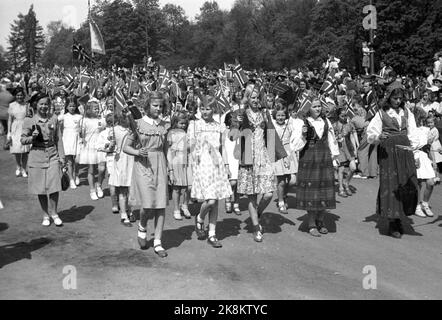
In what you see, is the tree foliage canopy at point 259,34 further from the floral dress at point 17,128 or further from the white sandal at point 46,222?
the white sandal at point 46,222

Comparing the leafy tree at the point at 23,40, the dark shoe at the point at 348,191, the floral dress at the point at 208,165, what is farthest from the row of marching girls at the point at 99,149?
the leafy tree at the point at 23,40

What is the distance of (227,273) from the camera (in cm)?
615

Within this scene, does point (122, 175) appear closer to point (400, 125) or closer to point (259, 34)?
point (400, 125)

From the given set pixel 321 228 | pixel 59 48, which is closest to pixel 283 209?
pixel 321 228

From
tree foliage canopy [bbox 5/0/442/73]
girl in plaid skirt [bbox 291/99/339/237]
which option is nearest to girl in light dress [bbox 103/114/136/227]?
girl in plaid skirt [bbox 291/99/339/237]

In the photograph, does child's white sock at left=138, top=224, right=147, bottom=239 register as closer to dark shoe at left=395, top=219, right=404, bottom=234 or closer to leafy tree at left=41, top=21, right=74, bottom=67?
dark shoe at left=395, top=219, right=404, bottom=234

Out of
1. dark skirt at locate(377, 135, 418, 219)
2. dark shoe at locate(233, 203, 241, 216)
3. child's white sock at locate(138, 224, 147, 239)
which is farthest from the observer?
dark shoe at locate(233, 203, 241, 216)

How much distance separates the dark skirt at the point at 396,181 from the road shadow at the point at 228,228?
7.27ft

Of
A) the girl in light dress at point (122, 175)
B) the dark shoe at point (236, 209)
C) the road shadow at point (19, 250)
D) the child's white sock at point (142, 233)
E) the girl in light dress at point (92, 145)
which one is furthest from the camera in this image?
the girl in light dress at point (92, 145)

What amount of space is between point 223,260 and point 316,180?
2.11 metres

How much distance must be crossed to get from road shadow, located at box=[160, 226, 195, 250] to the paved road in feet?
0.05

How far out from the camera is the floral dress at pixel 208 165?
23.8 feet

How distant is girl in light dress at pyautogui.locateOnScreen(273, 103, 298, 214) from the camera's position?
9.22 meters

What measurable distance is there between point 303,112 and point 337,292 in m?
3.58
